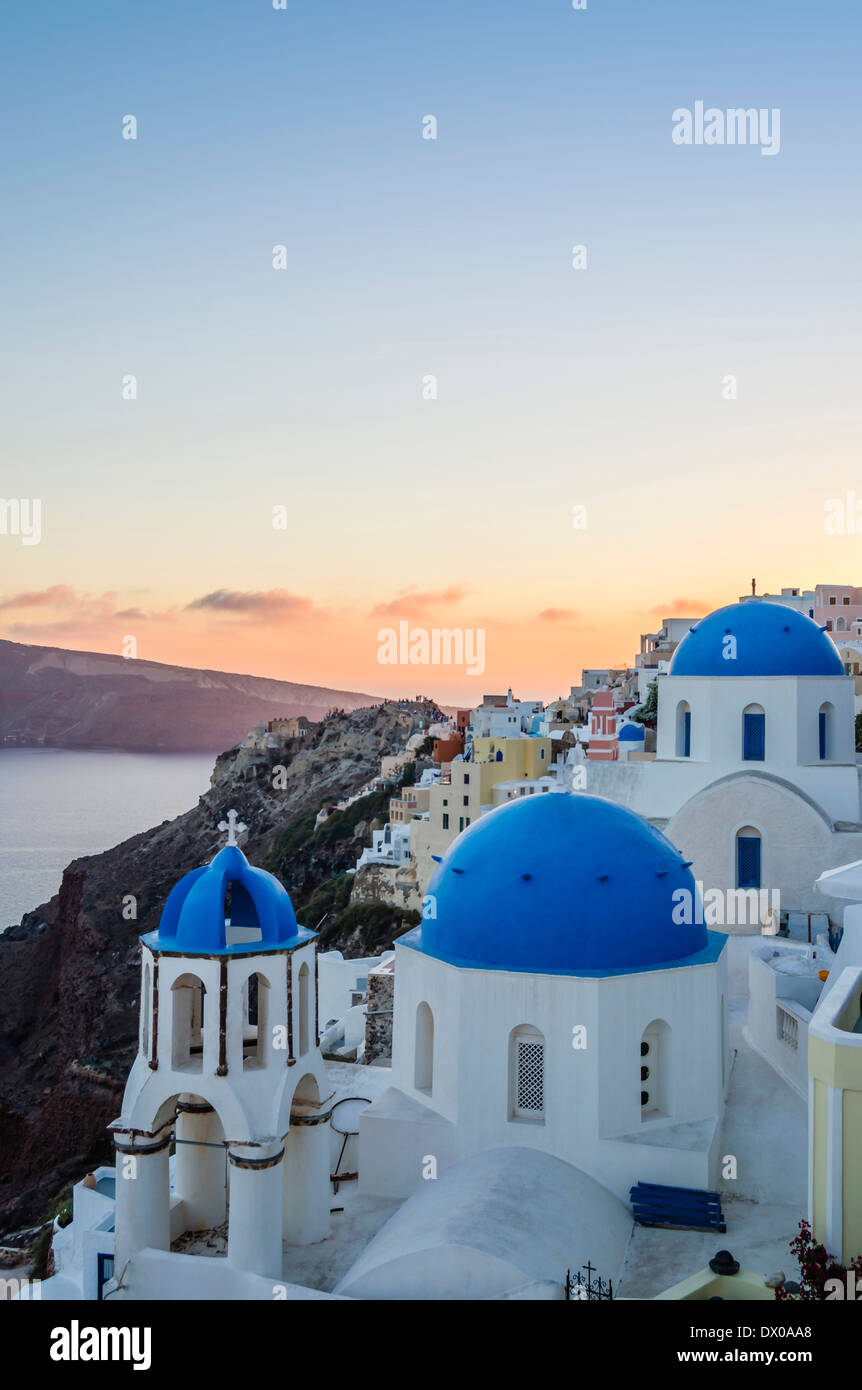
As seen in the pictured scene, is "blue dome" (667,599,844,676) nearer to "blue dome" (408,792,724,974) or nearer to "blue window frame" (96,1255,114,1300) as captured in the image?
"blue dome" (408,792,724,974)

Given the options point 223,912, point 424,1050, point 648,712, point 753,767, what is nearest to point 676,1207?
point 424,1050

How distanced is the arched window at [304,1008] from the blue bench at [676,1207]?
399 cm

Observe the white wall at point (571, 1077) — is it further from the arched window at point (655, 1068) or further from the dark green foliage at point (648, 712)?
the dark green foliage at point (648, 712)

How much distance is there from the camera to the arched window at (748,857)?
68.2 ft

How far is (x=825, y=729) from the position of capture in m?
21.9

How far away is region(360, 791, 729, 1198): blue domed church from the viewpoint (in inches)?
507

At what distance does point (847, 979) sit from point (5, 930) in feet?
302

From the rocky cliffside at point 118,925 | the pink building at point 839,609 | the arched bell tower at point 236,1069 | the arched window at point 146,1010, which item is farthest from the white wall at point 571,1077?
the pink building at point 839,609

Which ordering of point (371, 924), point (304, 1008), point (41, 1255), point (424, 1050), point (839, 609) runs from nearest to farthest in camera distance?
point (304, 1008) < point (424, 1050) < point (41, 1255) < point (371, 924) < point (839, 609)

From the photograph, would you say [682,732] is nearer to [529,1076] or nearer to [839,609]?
[529,1076]

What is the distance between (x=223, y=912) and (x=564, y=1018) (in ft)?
13.7

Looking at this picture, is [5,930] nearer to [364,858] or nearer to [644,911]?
[364,858]

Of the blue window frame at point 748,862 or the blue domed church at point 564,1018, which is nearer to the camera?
the blue domed church at point 564,1018
